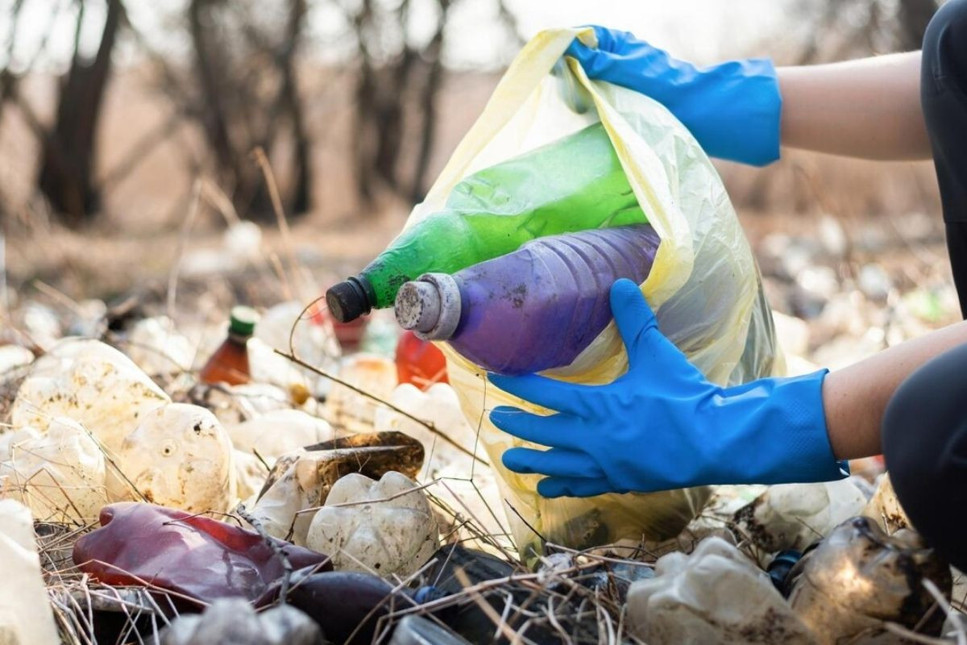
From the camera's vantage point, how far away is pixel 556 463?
1462mm

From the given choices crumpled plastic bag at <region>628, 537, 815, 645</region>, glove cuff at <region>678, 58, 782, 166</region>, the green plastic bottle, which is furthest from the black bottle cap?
glove cuff at <region>678, 58, 782, 166</region>

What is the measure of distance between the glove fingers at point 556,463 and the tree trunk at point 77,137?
8063mm

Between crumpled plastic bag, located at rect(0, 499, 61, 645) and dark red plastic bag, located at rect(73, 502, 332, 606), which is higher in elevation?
crumpled plastic bag, located at rect(0, 499, 61, 645)

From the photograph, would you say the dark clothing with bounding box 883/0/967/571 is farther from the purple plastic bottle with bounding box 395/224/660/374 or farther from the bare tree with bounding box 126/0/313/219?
the bare tree with bounding box 126/0/313/219

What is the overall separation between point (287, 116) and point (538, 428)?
1021 cm

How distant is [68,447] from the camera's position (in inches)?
63.4

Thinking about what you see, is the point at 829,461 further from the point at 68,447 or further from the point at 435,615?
the point at 68,447

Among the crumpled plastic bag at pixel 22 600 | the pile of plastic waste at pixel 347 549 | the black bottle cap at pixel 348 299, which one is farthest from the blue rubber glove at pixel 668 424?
the crumpled plastic bag at pixel 22 600

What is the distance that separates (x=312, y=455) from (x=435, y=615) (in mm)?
460

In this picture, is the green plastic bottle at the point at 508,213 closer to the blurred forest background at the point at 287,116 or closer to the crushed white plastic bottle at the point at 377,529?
the crushed white plastic bottle at the point at 377,529

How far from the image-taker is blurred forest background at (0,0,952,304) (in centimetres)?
854

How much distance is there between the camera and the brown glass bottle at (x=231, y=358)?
2.26m

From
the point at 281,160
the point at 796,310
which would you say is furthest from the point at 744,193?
the point at 796,310

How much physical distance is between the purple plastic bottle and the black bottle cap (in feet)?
0.27
